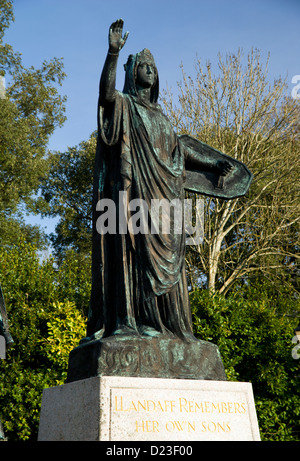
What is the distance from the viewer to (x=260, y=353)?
Result: 13250mm

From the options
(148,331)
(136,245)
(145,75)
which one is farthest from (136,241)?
(145,75)

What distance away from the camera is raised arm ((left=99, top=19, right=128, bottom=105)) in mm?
4809

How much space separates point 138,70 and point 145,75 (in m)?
0.09

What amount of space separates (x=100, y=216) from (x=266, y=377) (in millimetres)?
9238

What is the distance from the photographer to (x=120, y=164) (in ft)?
16.1

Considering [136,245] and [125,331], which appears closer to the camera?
[125,331]

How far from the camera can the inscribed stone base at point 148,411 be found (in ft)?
12.6

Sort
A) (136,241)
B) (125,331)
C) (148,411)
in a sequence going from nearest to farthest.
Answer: (148,411), (125,331), (136,241)

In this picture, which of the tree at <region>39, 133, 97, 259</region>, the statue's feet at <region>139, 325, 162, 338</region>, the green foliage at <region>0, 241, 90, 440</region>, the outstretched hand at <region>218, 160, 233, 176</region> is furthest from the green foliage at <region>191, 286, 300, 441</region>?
the tree at <region>39, 133, 97, 259</region>

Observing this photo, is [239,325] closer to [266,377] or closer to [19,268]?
[266,377]

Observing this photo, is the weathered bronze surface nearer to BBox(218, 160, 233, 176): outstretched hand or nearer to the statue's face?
the statue's face

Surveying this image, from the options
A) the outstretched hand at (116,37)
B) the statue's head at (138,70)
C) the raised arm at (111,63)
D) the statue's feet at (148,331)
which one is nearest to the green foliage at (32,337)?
the statue's feet at (148,331)

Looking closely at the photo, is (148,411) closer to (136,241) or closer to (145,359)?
(145,359)

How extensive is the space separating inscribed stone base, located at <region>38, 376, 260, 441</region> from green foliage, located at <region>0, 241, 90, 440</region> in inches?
303
